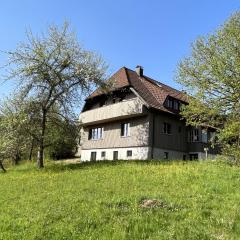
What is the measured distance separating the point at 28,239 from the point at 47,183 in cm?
1015

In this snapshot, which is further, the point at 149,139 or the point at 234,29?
the point at 149,139

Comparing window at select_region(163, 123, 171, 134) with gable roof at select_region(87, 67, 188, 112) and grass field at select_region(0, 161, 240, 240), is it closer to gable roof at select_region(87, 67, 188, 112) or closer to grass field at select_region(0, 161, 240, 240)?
gable roof at select_region(87, 67, 188, 112)

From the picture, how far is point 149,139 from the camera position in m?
39.7

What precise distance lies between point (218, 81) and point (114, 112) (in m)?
13.0

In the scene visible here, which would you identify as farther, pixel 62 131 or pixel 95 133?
pixel 95 133

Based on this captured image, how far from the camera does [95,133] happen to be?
47719mm

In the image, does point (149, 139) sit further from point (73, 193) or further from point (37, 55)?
point (73, 193)

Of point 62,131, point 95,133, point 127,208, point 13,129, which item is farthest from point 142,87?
point 127,208

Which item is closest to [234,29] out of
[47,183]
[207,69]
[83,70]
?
[207,69]

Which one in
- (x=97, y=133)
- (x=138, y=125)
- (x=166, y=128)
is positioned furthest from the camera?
(x=97, y=133)

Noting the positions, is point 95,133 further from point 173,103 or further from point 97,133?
point 173,103

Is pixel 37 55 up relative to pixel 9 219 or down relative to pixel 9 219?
up

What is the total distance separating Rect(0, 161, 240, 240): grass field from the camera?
11531 mm

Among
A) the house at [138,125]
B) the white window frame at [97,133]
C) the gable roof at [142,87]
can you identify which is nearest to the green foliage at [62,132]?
the house at [138,125]
